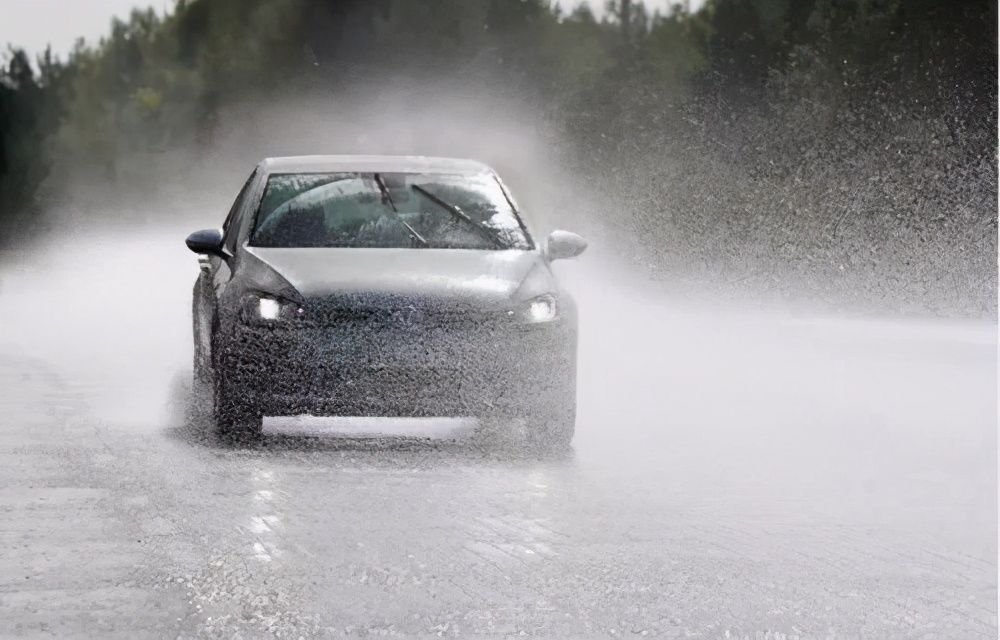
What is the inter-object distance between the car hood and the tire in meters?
0.62

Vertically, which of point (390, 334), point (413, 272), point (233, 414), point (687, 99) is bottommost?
point (233, 414)

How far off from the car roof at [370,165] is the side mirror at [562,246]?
97 centimetres

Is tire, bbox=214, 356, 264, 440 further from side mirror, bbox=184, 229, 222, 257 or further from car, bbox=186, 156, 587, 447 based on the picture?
side mirror, bbox=184, 229, 222, 257

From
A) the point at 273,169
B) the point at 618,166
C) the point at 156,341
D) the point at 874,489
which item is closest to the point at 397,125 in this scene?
the point at 618,166

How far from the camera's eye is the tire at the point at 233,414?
10602 mm

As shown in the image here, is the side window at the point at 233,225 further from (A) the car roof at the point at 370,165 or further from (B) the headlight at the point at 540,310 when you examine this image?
(B) the headlight at the point at 540,310

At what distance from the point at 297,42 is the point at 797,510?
111 feet

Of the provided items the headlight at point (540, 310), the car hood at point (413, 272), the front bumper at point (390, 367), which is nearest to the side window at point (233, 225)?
the car hood at point (413, 272)

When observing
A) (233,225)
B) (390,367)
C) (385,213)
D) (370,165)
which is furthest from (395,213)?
(390,367)

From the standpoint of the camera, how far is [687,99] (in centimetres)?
3497

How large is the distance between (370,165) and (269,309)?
5.81 feet

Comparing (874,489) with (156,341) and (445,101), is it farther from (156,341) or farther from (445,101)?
(445,101)

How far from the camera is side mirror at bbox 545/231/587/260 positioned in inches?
449

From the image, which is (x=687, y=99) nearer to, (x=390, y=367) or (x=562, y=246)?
(x=562, y=246)
